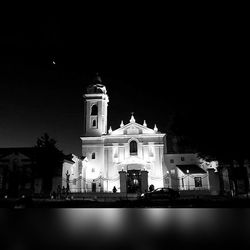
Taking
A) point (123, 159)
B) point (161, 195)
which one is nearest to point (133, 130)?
point (123, 159)

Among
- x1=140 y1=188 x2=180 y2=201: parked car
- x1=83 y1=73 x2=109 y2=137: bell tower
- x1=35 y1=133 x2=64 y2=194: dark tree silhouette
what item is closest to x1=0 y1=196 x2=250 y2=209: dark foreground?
x1=140 y1=188 x2=180 y2=201: parked car

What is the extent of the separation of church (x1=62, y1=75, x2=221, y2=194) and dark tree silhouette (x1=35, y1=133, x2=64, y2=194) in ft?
25.9

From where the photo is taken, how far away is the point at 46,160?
3347 cm

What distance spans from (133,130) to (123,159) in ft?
19.8

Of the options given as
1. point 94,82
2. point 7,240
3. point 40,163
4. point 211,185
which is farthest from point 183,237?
point 94,82

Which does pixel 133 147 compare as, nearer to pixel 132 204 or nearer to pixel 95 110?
pixel 95 110

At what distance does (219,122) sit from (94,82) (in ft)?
127

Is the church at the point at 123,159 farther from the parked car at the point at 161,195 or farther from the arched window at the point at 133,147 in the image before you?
the parked car at the point at 161,195

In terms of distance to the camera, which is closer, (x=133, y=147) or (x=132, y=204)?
(x=132, y=204)

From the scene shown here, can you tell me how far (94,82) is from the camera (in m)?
56.2

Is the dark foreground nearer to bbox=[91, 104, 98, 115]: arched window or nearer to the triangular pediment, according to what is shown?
the triangular pediment

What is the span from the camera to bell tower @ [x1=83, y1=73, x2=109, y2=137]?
52000 mm

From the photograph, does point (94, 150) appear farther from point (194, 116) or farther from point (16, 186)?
point (194, 116)

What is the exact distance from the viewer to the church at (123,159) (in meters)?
44.8
